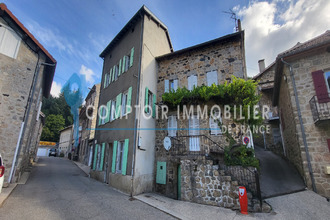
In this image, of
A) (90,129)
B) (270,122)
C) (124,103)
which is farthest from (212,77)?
(90,129)

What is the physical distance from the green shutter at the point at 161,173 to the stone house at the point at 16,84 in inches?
246

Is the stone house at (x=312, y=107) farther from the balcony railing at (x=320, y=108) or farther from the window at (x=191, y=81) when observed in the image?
the window at (x=191, y=81)

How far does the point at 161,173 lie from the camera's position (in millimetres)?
8711

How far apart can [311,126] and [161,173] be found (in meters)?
7.08

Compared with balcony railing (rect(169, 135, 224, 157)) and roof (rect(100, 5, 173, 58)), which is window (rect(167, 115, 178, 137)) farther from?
roof (rect(100, 5, 173, 58))

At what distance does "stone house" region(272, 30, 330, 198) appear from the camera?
6.47 metres

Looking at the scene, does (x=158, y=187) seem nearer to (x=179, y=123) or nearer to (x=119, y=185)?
(x=119, y=185)

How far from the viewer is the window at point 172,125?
29.9 ft

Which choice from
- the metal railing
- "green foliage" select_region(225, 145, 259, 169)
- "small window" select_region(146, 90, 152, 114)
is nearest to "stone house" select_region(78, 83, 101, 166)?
"small window" select_region(146, 90, 152, 114)

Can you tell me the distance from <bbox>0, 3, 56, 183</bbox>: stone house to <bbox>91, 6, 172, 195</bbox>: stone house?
3.98 m

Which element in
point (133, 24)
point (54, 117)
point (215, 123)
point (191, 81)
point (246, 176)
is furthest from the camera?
point (54, 117)

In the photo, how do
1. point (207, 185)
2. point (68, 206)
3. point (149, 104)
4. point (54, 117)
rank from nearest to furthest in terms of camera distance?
1. point (68, 206)
2. point (207, 185)
3. point (149, 104)
4. point (54, 117)

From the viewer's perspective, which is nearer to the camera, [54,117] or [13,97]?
[13,97]

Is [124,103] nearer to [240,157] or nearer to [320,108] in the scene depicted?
[240,157]
